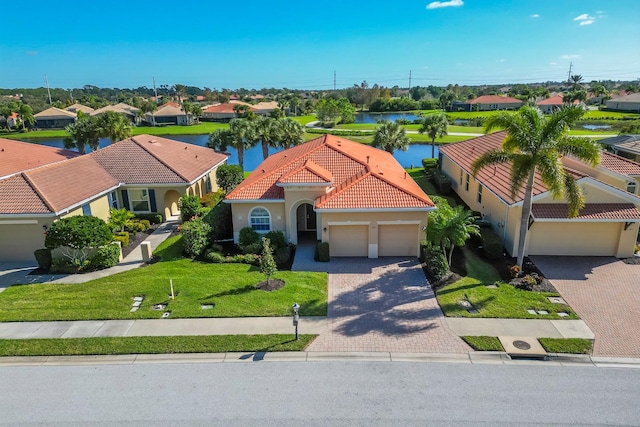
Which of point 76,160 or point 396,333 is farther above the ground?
point 76,160

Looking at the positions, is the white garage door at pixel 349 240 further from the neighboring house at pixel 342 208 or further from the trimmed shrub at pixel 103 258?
the trimmed shrub at pixel 103 258

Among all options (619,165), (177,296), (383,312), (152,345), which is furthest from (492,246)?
(152,345)

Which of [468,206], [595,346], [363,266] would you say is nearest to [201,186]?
[363,266]

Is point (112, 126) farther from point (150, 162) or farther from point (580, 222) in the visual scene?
point (580, 222)

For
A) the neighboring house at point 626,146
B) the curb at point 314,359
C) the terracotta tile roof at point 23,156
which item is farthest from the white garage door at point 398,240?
the terracotta tile roof at point 23,156

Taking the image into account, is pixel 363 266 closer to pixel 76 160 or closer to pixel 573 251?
pixel 573 251

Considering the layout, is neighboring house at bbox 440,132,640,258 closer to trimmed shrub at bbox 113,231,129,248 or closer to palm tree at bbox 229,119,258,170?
trimmed shrub at bbox 113,231,129,248

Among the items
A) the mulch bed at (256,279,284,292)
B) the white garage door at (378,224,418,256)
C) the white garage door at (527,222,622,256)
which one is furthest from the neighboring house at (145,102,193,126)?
the white garage door at (527,222,622,256)
